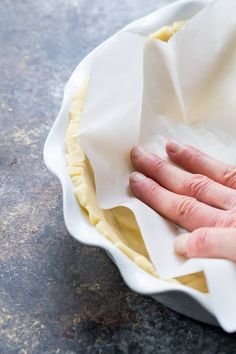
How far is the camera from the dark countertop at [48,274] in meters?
0.61

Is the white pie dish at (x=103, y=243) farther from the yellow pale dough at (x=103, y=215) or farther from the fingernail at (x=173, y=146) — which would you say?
the fingernail at (x=173, y=146)

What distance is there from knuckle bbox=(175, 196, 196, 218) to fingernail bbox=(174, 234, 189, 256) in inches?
1.3

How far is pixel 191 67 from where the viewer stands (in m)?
0.81

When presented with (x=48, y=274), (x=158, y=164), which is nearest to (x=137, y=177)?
(x=158, y=164)

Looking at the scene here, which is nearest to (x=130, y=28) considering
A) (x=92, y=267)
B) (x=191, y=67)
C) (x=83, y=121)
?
(x=191, y=67)

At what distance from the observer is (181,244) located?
1.96ft

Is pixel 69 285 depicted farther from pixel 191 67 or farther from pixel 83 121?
pixel 191 67

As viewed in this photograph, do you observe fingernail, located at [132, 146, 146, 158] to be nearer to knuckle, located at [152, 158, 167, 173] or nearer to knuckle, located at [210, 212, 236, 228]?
knuckle, located at [152, 158, 167, 173]

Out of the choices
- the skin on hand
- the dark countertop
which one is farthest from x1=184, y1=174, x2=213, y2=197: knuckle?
the dark countertop

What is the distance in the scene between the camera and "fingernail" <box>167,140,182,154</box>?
740 mm

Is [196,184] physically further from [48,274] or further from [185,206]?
[48,274]

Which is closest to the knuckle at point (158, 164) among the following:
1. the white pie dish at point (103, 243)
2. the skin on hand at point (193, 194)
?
the skin on hand at point (193, 194)

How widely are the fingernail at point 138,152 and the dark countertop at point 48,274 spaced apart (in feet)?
0.35

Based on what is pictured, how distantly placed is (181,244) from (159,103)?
26 centimetres
